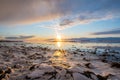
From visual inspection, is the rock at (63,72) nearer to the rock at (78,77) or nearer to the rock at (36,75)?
the rock at (78,77)

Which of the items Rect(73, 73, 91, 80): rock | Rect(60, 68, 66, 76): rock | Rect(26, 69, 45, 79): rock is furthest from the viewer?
Rect(60, 68, 66, 76): rock

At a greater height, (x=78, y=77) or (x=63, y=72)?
(x=63, y=72)

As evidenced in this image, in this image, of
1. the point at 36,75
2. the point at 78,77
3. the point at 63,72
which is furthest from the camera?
the point at 63,72

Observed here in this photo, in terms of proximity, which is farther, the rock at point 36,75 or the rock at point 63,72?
the rock at point 63,72

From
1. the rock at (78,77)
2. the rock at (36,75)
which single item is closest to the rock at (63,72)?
the rock at (78,77)

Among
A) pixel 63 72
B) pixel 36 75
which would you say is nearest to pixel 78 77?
pixel 63 72

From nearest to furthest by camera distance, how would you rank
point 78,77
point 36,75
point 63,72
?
point 78,77 → point 36,75 → point 63,72

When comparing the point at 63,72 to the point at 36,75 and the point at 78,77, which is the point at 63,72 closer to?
the point at 78,77

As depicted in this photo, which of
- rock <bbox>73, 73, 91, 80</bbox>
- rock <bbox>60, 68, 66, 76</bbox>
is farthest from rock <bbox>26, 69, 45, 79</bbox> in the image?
rock <bbox>73, 73, 91, 80</bbox>

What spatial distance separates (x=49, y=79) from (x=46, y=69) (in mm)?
742

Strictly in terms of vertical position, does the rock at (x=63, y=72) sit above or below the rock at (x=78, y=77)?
above

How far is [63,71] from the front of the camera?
7.18 metres

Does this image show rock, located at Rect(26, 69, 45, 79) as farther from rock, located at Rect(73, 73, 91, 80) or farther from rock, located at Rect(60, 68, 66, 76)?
rock, located at Rect(73, 73, 91, 80)

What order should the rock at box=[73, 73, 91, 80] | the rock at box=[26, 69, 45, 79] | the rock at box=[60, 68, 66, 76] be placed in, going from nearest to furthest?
the rock at box=[73, 73, 91, 80]
the rock at box=[26, 69, 45, 79]
the rock at box=[60, 68, 66, 76]
